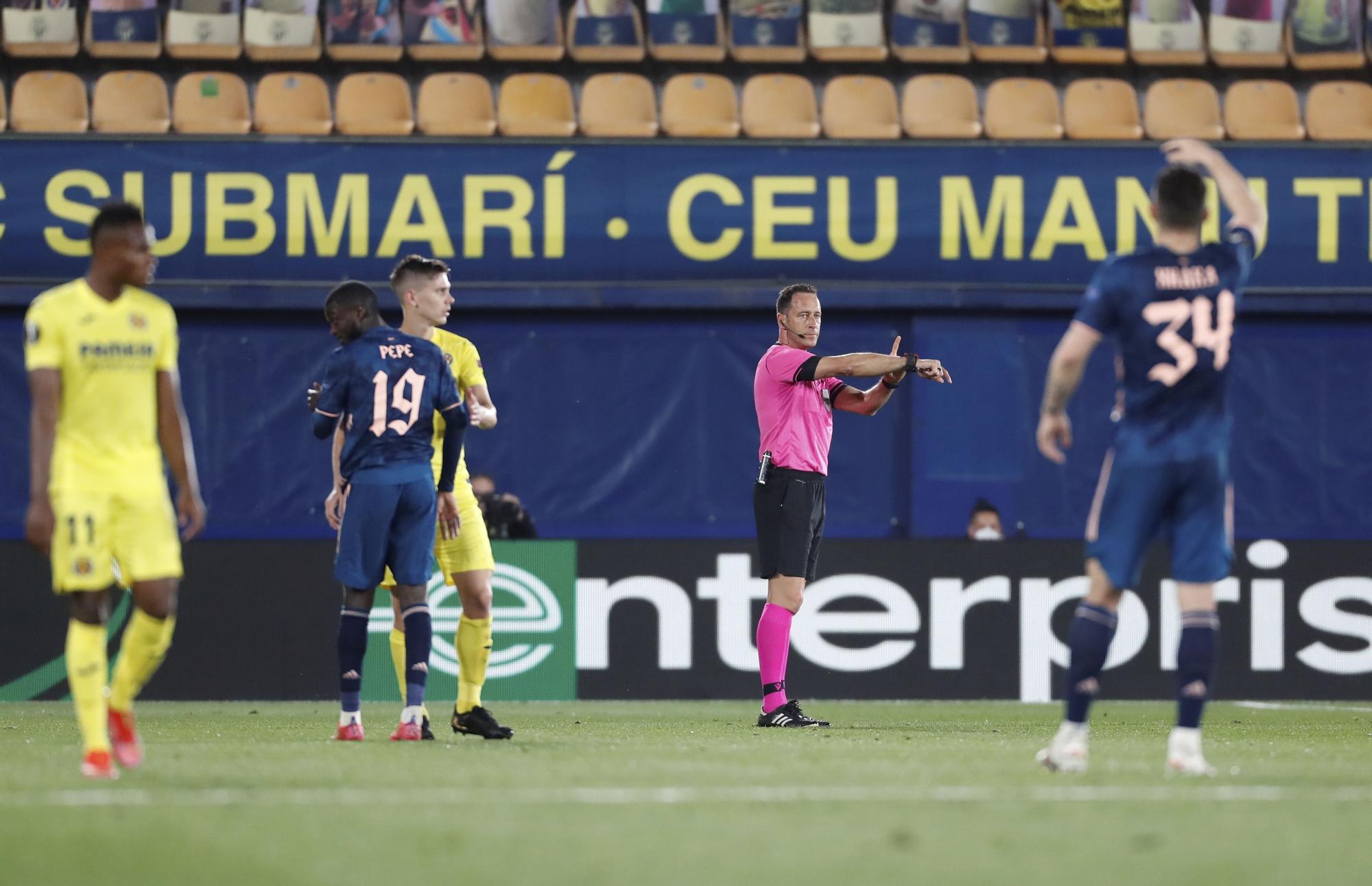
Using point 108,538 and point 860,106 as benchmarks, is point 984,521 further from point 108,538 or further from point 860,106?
point 108,538

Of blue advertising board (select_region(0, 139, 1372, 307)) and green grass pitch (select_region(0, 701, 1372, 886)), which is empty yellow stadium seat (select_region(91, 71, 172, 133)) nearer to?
blue advertising board (select_region(0, 139, 1372, 307))

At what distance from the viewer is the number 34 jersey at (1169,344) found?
618cm

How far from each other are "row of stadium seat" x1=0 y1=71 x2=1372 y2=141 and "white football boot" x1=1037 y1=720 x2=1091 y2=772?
33.9 ft

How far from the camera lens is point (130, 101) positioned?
16.7 meters

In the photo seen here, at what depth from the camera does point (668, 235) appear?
1583cm

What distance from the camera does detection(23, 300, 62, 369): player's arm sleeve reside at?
602 cm

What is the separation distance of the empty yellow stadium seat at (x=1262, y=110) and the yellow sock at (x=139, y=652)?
41.4ft

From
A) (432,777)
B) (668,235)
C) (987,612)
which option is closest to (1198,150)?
(432,777)

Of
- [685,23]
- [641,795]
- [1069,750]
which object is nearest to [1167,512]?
[1069,750]

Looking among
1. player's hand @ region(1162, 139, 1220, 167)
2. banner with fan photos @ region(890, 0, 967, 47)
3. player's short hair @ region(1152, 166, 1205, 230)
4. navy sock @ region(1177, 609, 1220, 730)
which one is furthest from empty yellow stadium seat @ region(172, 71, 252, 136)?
navy sock @ region(1177, 609, 1220, 730)

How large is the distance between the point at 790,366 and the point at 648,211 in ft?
20.8

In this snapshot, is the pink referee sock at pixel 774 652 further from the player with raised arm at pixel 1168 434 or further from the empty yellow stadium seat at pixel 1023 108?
the empty yellow stadium seat at pixel 1023 108

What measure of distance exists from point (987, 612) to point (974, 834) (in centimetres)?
822

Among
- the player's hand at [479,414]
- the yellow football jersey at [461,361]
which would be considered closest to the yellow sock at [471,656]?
the yellow football jersey at [461,361]
